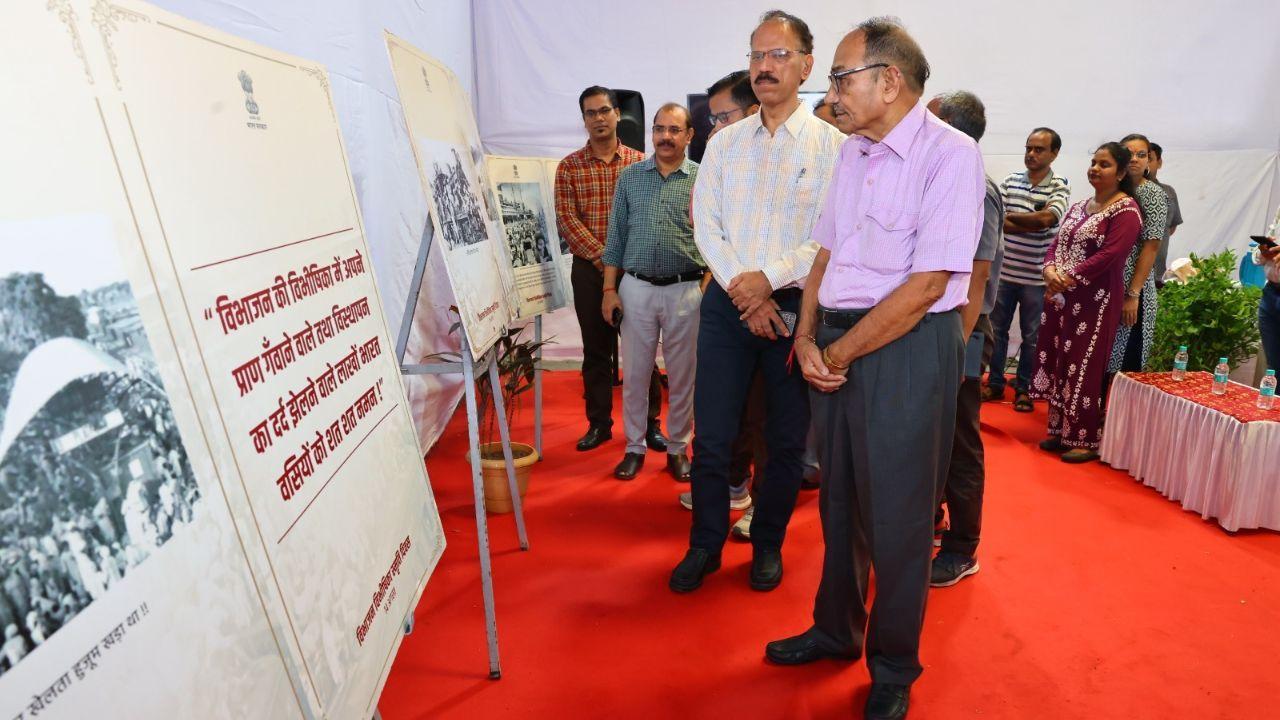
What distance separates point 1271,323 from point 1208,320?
0.30 m

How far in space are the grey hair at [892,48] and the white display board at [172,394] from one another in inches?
42.3

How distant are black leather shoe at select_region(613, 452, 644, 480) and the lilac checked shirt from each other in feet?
5.90

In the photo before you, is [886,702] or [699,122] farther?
[699,122]

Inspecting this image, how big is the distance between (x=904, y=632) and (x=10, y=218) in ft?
5.75

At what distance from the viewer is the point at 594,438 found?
3.82 m

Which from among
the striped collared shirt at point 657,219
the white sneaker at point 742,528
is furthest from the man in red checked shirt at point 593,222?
the white sneaker at point 742,528

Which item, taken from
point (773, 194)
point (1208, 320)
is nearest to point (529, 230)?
point (773, 194)

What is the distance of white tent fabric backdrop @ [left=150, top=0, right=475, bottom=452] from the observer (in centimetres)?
228

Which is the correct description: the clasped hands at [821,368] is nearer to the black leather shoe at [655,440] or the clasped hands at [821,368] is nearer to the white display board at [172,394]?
the white display board at [172,394]

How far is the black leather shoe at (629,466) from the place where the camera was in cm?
337

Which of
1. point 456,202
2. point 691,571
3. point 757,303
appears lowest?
point 691,571

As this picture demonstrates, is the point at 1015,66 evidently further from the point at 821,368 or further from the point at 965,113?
the point at 821,368

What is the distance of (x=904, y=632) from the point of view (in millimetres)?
1780

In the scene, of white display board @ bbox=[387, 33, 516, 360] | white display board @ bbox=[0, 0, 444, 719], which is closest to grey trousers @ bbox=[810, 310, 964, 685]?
white display board @ bbox=[387, 33, 516, 360]
